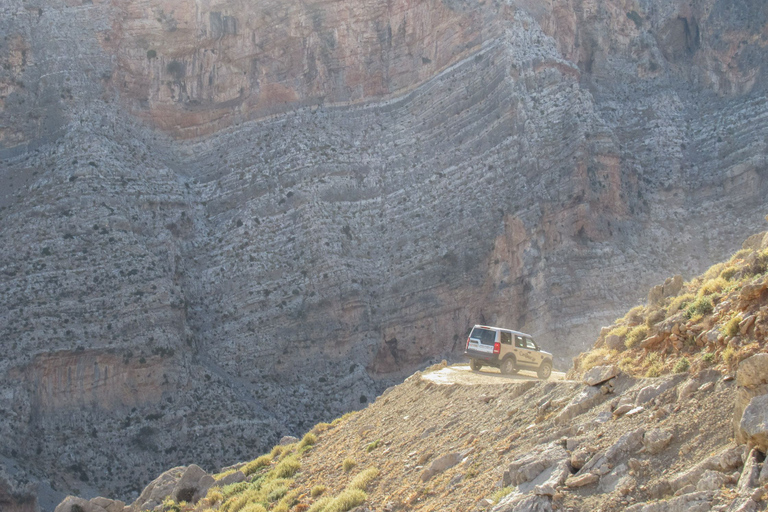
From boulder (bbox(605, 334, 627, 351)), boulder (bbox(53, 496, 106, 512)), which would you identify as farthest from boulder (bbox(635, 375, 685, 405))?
boulder (bbox(53, 496, 106, 512))

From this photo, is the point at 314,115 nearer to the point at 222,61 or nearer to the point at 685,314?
the point at 222,61

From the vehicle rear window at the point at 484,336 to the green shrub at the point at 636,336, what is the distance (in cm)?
1091

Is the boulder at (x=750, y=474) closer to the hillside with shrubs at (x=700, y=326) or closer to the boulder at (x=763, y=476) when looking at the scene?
the boulder at (x=763, y=476)

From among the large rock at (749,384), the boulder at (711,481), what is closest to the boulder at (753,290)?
the large rock at (749,384)

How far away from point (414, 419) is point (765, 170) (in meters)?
38.8

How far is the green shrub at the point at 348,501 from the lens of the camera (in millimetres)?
15094

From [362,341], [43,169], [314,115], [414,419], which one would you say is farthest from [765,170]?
[43,169]

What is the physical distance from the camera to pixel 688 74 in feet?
199

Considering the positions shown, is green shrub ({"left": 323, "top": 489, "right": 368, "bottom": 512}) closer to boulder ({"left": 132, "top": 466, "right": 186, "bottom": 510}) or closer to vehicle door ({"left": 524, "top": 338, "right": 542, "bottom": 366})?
vehicle door ({"left": 524, "top": 338, "right": 542, "bottom": 366})

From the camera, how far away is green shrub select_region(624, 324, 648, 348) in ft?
47.2

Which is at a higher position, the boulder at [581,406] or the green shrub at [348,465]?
the boulder at [581,406]

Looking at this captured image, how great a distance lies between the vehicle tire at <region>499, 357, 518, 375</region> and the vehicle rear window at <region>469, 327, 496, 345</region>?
696 millimetres

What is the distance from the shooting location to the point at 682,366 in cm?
1189

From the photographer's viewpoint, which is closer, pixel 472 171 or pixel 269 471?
pixel 269 471
